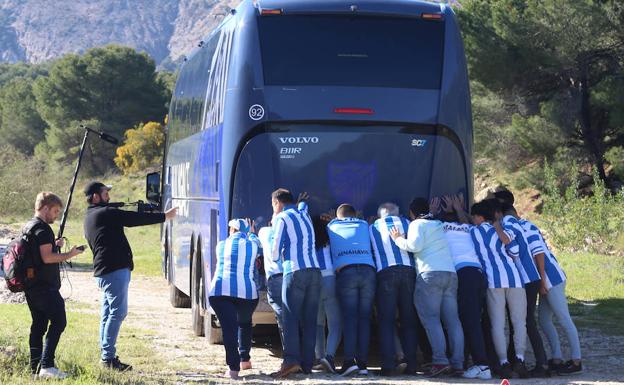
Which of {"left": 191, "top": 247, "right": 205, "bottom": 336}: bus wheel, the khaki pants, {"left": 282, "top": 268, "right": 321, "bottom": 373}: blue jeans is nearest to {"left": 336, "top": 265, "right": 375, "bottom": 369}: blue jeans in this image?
{"left": 282, "top": 268, "right": 321, "bottom": 373}: blue jeans

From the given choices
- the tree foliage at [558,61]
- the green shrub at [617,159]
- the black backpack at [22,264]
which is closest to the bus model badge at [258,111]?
the black backpack at [22,264]

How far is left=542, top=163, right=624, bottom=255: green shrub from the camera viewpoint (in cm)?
2431

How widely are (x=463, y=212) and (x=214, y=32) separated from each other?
4454 millimetres

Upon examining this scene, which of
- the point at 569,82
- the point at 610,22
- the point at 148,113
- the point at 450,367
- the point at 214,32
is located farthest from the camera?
the point at 148,113

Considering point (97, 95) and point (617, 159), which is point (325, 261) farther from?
point (97, 95)

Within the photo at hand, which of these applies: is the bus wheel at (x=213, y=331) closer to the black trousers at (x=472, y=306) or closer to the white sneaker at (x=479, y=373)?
the black trousers at (x=472, y=306)

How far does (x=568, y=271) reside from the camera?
2150 centimetres

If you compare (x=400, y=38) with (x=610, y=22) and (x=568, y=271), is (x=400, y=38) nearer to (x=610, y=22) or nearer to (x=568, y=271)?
(x=568, y=271)

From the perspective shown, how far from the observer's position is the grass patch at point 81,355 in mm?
9023

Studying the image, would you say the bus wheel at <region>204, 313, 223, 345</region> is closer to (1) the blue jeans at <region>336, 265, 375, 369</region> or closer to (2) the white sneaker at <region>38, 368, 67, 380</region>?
(1) the blue jeans at <region>336, 265, 375, 369</region>

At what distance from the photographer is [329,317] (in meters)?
10.4

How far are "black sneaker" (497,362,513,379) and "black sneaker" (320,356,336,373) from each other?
168 cm

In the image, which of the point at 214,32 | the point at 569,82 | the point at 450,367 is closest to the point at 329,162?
the point at 450,367

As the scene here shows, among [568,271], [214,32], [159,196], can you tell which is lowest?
[568,271]
